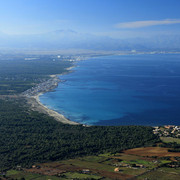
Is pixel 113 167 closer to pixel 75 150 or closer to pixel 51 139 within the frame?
pixel 75 150

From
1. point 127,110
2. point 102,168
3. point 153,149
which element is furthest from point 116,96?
point 102,168

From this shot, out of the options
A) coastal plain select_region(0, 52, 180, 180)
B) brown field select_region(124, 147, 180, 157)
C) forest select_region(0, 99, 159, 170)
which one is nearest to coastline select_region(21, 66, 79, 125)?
coastal plain select_region(0, 52, 180, 180)

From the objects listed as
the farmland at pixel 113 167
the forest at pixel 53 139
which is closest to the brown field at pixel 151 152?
the farmland at pixel 113 167

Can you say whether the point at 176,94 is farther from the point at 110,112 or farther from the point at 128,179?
the point at 128,179

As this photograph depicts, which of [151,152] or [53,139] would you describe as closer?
[151,152]

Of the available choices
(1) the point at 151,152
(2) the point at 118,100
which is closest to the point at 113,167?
(1) the point at 151,152

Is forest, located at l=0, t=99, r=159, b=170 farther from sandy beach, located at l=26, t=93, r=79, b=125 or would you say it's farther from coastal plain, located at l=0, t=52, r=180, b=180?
sandy beach, located at l=26, t=93, r=79, b=125

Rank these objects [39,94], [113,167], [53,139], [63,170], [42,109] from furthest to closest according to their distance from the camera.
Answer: [39,94] → [42,109] → [53,139] → [113,167] → [63,170]

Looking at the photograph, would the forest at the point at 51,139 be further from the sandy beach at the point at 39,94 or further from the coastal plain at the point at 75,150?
the sandy beach at the point at 39,94

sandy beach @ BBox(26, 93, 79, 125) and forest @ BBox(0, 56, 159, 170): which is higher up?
sandy beach @ BBox(26, 93, 79, 125)
